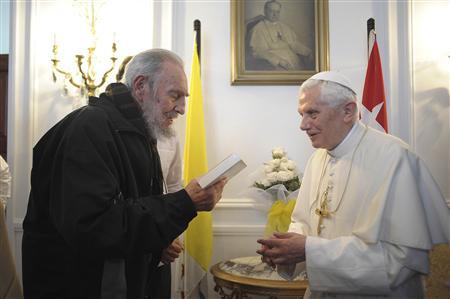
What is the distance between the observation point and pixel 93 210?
1556mm

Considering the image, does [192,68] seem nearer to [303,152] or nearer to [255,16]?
[255,16]

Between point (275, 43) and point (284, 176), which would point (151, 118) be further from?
point (275, 43)

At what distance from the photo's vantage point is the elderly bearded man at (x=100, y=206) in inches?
61.9

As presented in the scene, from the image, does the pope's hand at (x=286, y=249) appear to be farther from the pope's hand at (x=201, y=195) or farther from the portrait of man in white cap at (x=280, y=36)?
the portrait of man in white cap at (x=280, y=36)

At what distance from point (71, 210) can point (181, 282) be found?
2.51 metres

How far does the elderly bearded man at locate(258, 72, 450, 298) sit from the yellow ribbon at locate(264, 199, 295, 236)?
Result: 1.14 m

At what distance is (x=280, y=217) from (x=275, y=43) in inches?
71.2

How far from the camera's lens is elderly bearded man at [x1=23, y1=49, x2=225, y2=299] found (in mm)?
1573

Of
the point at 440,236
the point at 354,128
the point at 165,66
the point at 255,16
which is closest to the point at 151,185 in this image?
the point at 165,66

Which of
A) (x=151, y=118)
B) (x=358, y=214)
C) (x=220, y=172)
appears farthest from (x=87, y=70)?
(x=358, y=214)

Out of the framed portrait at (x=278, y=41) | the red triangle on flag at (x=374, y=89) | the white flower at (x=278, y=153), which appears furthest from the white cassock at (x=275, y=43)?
the white flower at (x=278, y=153)

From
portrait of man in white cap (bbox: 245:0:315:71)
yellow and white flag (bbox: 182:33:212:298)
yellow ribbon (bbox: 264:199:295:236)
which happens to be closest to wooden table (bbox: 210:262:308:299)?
yellow ribbon (bbox: 264:199:295:236)

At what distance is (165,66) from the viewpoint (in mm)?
2018

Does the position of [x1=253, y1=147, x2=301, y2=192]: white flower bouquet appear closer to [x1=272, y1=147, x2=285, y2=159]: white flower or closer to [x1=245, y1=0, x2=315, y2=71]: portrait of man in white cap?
[x1=272, y1=147, x2=285, y2=159]: white flower
